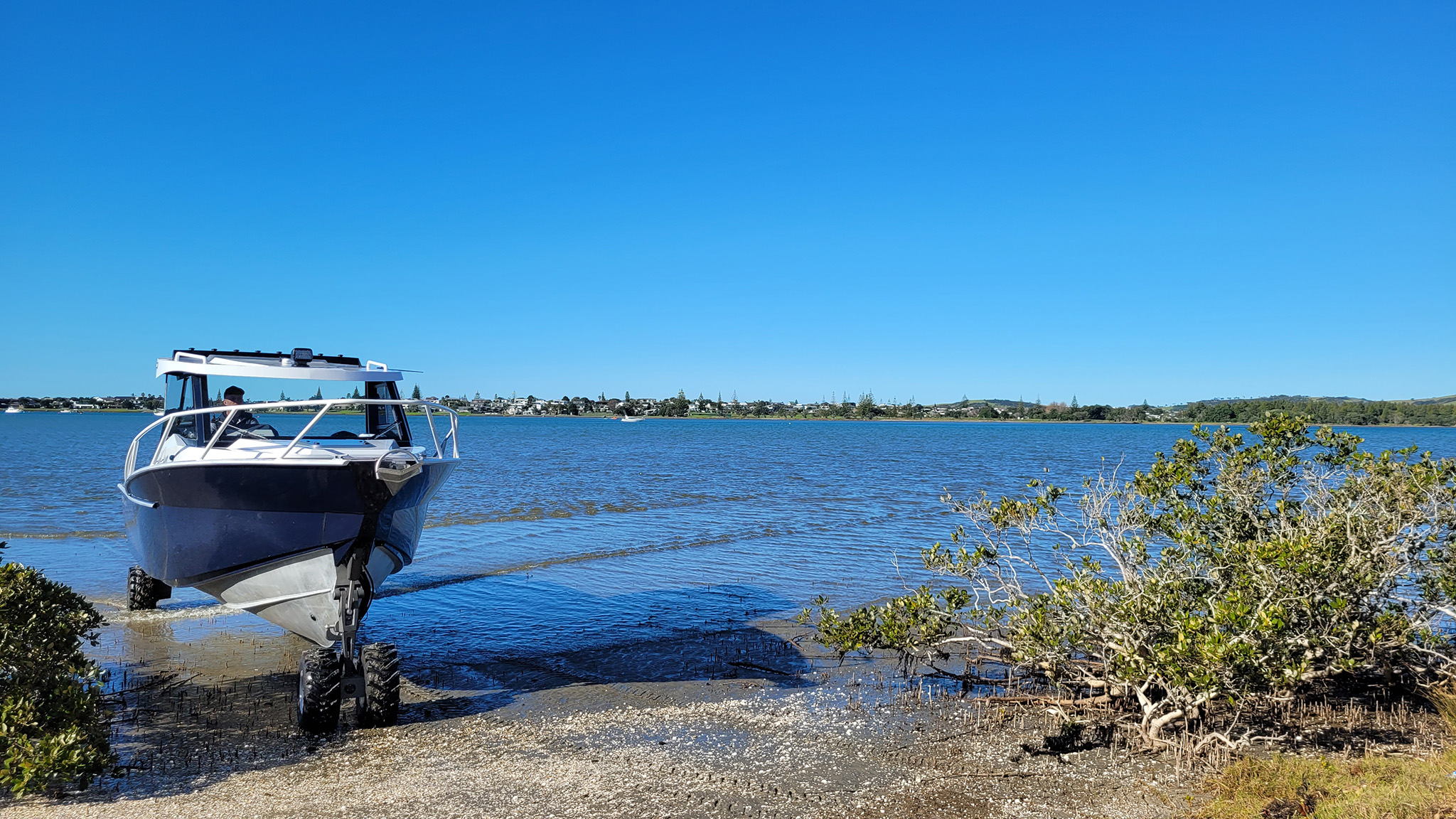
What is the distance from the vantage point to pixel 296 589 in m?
8.62

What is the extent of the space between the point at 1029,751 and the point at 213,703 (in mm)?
7536

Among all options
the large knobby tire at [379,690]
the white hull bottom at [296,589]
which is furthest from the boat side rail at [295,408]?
the large knobby tire at [379,690]

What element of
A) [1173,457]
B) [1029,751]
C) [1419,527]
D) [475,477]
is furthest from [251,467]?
[475,477]

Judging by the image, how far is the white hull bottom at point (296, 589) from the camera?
8.44m

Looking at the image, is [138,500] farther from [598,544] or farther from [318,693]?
[598,544]

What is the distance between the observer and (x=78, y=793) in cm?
631

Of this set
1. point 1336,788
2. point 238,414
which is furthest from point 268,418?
point 1336,788

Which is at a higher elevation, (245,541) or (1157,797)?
(245,541)

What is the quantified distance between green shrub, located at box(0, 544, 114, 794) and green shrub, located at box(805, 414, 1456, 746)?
610 cm

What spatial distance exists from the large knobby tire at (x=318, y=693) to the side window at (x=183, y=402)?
3242mm

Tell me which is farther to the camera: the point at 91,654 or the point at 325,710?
the point at 91,654

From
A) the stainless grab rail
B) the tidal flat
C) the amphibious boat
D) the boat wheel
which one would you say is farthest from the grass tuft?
the boat wheel

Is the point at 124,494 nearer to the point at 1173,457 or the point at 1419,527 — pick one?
the point at 1173,457

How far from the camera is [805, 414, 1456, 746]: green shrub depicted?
6.57 metres
